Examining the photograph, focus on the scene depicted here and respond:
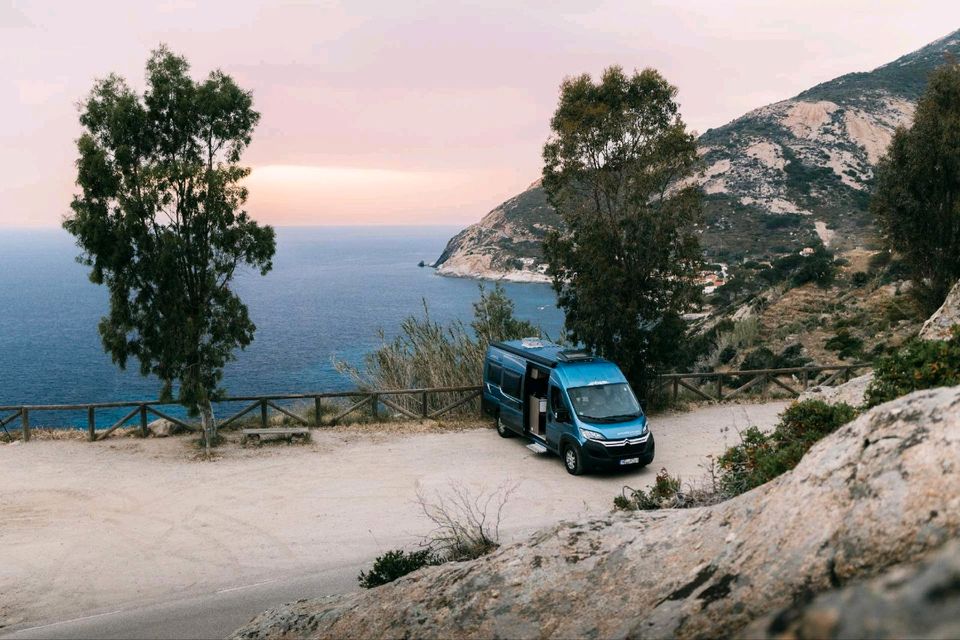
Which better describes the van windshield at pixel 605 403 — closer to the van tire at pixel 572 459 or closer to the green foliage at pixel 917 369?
the van tire at pixel 572 459

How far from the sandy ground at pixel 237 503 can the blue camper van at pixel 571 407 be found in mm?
488

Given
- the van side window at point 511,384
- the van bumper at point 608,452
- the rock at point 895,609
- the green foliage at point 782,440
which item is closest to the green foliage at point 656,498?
the green foliage at point 782,440

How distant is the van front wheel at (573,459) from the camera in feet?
A: 47.8

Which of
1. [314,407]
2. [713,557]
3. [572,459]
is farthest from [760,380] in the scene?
[713,557]

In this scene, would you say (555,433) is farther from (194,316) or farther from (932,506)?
(932,506)

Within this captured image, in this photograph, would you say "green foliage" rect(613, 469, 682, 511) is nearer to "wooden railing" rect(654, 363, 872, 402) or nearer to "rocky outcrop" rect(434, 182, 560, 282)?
"wooden railing" rect(654, 363, 872, 402)

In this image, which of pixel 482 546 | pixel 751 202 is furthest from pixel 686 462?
pixel 751 202

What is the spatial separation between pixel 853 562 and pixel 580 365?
11.9 meters

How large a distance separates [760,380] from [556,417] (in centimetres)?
1043

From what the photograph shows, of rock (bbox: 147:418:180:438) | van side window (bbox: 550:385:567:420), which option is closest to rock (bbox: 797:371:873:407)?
van side window (bbox: 550:385:567:420)

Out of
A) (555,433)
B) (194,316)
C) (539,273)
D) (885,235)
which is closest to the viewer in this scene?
(555,433)

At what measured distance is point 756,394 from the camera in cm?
2252

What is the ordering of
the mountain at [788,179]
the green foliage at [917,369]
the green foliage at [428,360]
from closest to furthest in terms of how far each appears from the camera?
1. the green foliage at [917,369]
2. the green foliage at [428,360]
3. the mountain at [788,179]

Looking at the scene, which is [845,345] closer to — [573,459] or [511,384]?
[511,384]
